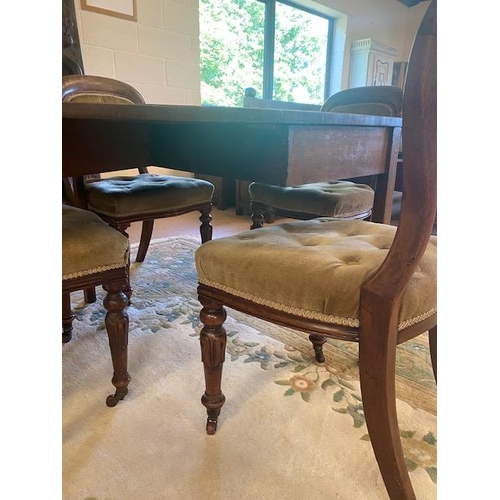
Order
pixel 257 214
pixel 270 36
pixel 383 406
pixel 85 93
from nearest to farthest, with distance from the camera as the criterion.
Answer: pixel 383 406, pixel 85 93, pixel 257 214, pixel 270 36

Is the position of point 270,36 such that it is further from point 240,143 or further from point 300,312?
point 300,312

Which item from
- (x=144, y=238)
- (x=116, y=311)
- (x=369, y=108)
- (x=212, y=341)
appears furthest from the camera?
(x=144, y=238)

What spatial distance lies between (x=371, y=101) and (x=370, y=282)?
150 centimetres

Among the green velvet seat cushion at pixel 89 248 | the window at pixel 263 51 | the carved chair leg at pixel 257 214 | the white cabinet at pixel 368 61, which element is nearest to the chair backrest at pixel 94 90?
the carved chair leg at pixel 257 214

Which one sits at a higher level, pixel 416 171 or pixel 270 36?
pixel 270 36

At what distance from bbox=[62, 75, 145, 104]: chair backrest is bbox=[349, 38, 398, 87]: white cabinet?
12.1 feet

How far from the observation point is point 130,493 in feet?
2.62

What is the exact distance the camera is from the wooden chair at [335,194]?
60.6 inches

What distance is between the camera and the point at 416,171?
1.92 ft

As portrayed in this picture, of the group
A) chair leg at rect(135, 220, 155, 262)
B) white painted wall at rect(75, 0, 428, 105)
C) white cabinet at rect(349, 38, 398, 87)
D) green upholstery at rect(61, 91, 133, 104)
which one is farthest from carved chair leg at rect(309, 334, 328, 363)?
white cabinet at rect(349, 38, 398, 87)

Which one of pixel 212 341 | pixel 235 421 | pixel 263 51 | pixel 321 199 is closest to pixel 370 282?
pixel 212 341

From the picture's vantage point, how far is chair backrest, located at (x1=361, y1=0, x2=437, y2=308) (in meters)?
0.53
